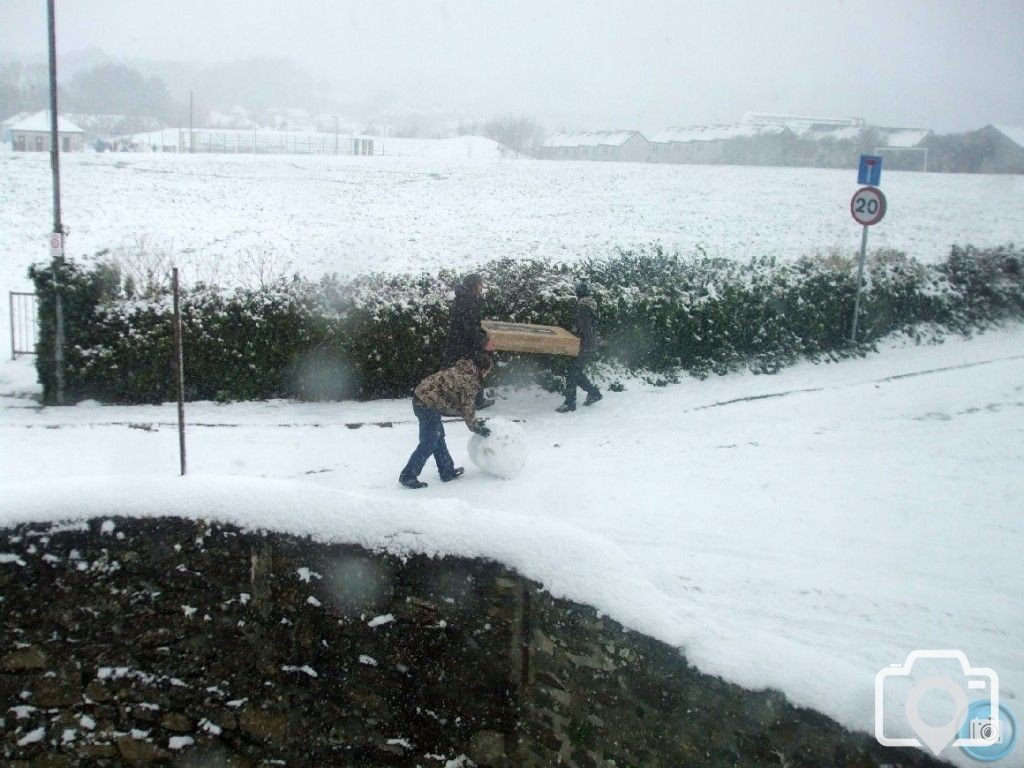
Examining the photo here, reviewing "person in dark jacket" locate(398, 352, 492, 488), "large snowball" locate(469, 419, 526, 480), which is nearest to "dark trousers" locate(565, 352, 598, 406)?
"large snowball" locate(469, 419, 526, 480)

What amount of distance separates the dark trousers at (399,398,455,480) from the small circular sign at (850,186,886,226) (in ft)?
27.1

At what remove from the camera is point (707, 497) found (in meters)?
7.50

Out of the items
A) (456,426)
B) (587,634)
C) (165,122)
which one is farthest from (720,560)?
(165,122)

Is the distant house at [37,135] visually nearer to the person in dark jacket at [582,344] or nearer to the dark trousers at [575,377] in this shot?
the person in dark jacket at [582,344]

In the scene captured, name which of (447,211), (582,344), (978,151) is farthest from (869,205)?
(978,151)

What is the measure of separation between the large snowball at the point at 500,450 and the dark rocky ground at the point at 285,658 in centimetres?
256

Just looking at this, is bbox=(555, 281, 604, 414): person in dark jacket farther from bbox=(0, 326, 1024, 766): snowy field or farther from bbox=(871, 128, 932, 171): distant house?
bbox=(871, 128, 932, 171): distant house

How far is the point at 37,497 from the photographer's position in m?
5.70

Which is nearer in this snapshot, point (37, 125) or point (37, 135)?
point (37, 135)

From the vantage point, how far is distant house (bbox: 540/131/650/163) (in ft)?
168

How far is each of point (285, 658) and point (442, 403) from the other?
253cm

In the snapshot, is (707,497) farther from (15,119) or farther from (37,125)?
(37,125)

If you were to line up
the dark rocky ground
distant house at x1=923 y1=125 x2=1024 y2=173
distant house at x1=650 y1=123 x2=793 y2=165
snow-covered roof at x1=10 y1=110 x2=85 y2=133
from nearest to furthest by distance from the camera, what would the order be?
the dark rocky ground, distant house at x1=923 y1=125 x2=1024 y2=173, snow-covered roof at x1=10 y1=110 x2=85 y2=133, distant house at x1=650 y1=123 x2=793 y2=165

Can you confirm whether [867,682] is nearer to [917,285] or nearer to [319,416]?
[319,416]
